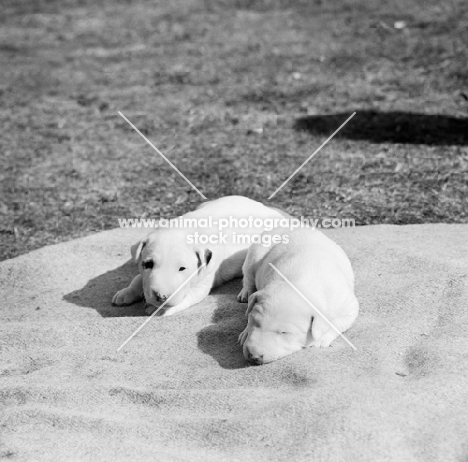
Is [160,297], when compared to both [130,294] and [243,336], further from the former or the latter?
[243,336]

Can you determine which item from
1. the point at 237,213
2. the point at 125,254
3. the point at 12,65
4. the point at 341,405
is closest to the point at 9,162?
the point at 125,254

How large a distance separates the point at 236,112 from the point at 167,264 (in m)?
5.44

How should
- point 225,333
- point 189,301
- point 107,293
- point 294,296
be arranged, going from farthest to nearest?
point 107,293, point 189,301, point 225,333, point 294,296

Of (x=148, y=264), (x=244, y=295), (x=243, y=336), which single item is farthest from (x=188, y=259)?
(x=243, y=336)

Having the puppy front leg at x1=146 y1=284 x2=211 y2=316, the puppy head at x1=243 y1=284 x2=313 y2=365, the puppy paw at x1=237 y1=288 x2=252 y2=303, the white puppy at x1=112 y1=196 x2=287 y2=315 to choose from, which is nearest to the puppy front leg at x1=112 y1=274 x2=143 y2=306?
the white puppy at x1=112 y1=196 x2=287 y2=315

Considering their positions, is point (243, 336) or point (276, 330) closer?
point (276, 330)

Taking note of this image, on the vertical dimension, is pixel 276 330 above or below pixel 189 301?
above

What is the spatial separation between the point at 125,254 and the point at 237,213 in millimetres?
1051

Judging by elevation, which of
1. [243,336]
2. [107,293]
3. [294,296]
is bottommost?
[107,293]

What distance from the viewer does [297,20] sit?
15.3m

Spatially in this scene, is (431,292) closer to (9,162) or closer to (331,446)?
(331,446)

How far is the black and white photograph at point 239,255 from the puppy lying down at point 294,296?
1cm

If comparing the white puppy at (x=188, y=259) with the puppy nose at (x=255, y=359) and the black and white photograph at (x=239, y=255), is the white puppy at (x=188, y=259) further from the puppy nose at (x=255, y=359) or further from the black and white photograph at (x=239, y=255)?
the puppy nose at (x=255, y=359)

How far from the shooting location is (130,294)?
232 inches
